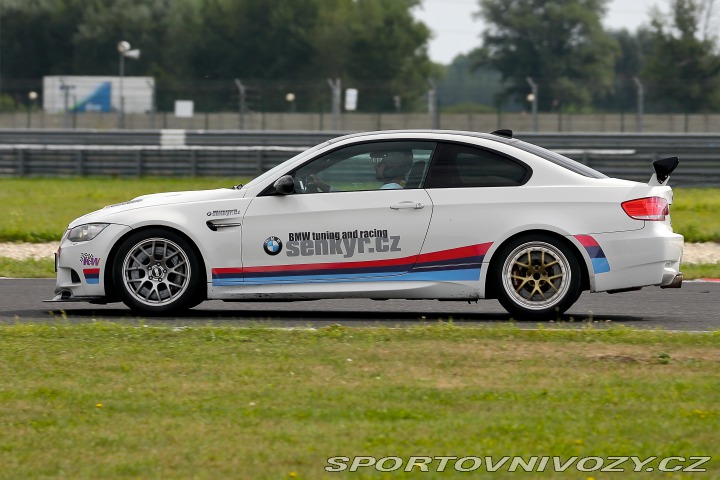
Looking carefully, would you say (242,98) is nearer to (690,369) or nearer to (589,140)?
(589,140)

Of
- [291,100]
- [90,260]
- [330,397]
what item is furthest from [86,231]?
[291,100]

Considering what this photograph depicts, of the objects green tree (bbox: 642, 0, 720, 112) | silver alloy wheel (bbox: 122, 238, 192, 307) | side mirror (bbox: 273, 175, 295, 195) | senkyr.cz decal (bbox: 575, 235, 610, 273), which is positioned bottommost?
silver alloy wheel (bbox: 122, 238, 192, 307)

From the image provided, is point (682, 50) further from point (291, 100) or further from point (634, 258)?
point (634, 258)

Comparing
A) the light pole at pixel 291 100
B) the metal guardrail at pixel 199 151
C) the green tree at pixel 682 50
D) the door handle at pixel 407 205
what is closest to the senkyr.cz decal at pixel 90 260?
the door handle at pixel 407 205

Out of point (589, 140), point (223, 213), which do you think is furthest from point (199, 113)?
point (223, 213)

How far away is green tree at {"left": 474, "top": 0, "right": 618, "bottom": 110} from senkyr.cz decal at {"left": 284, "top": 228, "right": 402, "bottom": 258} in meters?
77.4

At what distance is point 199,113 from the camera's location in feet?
154

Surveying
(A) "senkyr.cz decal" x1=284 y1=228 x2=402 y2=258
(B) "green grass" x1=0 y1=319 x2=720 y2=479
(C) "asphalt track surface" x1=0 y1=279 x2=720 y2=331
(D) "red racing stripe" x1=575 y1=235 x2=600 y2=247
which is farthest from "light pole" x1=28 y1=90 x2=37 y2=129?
(B) "green grass" x1=0 y1=319 x2=720 y2=479

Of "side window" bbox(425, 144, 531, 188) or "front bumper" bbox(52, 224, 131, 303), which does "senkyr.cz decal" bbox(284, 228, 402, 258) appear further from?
"front bumper" bbox(52, 224, 131, 303)

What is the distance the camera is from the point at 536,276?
30.3 feet

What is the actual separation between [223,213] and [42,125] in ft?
148

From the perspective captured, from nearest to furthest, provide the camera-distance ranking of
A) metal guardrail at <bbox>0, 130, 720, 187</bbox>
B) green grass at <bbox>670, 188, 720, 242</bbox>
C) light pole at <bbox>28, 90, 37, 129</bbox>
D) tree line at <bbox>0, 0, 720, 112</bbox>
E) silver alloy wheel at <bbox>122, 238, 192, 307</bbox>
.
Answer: silver alloy wheel at <bbox>122, 238, 192, 307</bbox> → green grass at <bbox>670, 188, 720, 242</bbox> → metal guardrail at <bbox>0, 130, 720, 187</bbox> → light pole at <bbox>28, 90, 37, 129</bbox> → tree line at <bbox>0, 0, 720, 112</bbox>

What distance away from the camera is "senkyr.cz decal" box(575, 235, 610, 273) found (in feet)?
30.0

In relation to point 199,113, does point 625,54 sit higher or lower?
higher
